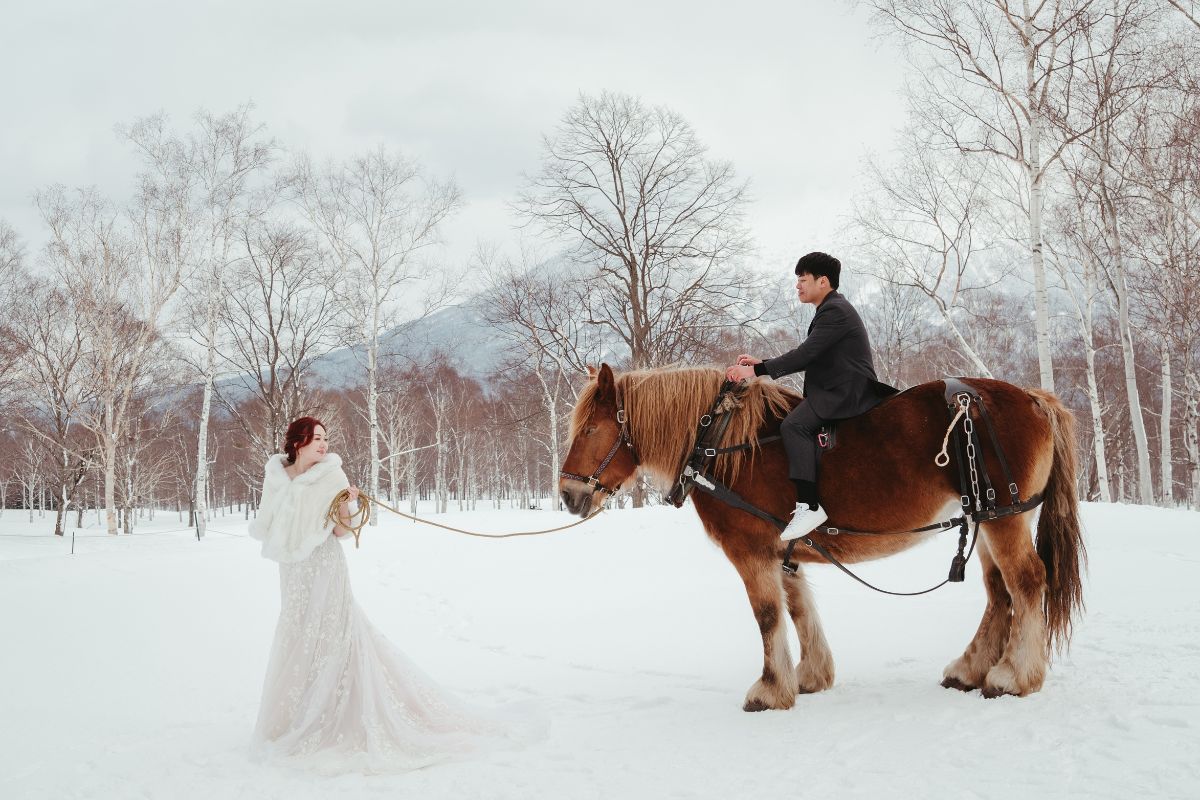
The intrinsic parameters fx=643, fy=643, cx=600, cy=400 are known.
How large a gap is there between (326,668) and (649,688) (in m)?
2.13

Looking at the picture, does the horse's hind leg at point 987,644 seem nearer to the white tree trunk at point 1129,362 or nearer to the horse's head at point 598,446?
the horse's head at point 598,446

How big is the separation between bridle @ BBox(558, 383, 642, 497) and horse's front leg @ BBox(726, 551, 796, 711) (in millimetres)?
894

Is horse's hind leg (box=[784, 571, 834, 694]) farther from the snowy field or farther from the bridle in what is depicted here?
the bridle

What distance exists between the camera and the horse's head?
4.09 meters

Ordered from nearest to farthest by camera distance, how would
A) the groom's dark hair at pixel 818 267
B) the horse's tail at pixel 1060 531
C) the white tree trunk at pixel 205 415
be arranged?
the horse's tail at pixel 1060 531, the groom's dark hair at pixel 818 267, the white tree trunk at pixel 205 415

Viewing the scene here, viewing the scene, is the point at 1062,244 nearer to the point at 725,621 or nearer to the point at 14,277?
the point at 725,621

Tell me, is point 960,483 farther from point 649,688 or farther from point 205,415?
point 205,415

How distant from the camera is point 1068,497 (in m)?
3.86

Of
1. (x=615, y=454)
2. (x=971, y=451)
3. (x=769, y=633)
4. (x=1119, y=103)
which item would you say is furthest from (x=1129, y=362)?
(x=615, y=454)

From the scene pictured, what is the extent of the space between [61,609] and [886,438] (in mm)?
9810

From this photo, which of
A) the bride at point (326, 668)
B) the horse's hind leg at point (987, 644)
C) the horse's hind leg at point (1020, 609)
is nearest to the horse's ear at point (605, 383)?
the bride at point (326, 668)

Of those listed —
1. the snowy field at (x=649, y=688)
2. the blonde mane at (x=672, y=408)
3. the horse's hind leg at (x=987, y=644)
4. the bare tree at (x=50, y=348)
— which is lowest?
the snowy field at (x=649, y=688)

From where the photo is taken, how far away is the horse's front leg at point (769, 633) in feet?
12.5

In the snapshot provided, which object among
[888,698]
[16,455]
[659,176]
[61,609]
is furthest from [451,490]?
[888,698]
